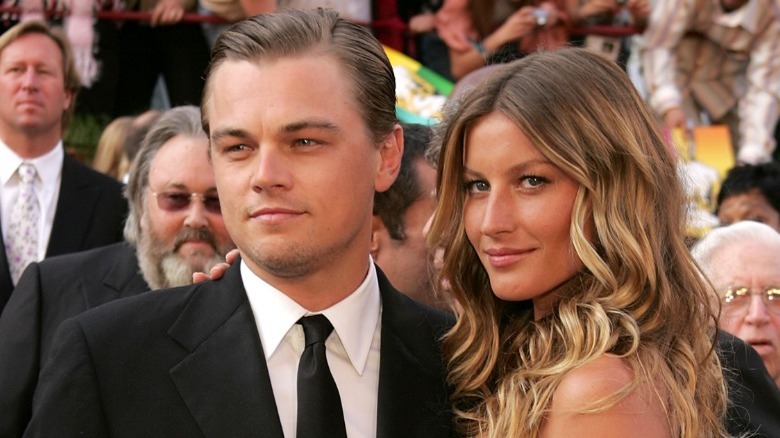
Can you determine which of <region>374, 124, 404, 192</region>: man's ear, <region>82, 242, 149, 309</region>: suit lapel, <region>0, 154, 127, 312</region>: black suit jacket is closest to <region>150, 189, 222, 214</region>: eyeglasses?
<region>82, 242, 149, 309</region>: suit lapel

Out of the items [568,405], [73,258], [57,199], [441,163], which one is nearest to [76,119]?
[57,199]

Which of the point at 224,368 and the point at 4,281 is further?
the point at 4,281

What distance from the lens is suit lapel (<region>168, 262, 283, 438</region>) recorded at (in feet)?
9.27

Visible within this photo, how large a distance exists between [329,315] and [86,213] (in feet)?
10.3

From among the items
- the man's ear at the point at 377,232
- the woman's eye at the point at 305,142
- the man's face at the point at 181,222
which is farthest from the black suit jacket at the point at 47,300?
the woman's eye at the point at 305,142

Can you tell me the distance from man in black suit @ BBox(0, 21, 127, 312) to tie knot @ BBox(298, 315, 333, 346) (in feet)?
9.64

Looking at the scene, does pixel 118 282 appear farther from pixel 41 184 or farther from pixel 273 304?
pixel 273 304

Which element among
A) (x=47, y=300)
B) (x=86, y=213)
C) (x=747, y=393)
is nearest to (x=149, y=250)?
(x=47, y=300)

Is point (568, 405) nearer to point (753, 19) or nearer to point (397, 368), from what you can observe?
point (397, 368)

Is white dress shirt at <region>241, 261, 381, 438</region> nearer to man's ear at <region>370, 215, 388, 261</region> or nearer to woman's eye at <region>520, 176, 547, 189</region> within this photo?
woman's eye at <region>520, 176, 547, 189</region>

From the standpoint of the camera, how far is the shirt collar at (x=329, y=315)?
3004 millimetres

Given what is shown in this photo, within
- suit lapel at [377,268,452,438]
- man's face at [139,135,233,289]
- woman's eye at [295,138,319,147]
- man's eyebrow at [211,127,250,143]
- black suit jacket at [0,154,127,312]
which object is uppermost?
man's eyebrow at [211,127,250,143]

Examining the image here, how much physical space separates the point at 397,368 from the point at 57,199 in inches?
129

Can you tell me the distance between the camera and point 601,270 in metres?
3.07
